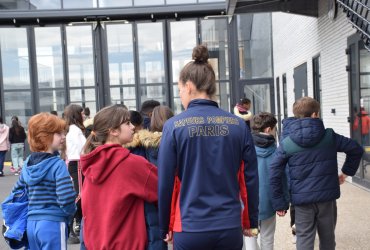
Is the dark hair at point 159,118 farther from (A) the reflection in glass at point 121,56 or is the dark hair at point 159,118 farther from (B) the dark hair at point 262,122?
(A) the reflection in glass at point 121,56

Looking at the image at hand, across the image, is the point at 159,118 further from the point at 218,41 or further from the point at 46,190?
the point at 218,41

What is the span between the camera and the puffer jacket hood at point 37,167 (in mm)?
3248

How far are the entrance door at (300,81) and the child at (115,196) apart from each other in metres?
10.3

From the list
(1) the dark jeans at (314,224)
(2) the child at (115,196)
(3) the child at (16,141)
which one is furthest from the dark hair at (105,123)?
(3) the child at (16,141)

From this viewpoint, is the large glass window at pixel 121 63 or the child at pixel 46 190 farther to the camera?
the large glass window at pixel 121 63

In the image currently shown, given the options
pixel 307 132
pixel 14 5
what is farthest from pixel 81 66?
pixel 307 132

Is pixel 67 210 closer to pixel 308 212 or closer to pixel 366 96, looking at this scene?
pixel 308 212

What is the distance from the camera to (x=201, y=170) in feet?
8.33

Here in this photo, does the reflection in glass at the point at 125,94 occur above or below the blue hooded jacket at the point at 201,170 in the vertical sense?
above

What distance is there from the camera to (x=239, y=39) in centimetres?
1894

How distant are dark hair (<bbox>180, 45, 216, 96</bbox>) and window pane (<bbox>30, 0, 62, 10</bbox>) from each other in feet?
55.8

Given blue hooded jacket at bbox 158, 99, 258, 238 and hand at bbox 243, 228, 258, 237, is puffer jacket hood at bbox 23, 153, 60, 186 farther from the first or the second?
hand at bbox 243, 228, 258, 237

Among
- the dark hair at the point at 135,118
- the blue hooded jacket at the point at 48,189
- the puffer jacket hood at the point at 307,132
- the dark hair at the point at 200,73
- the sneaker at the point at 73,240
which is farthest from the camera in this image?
the sneaker at the point at 73,240

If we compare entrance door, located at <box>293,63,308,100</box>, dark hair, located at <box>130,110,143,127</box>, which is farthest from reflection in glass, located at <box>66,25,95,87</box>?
dark hair, located at <box>130,110,143,127</box>
